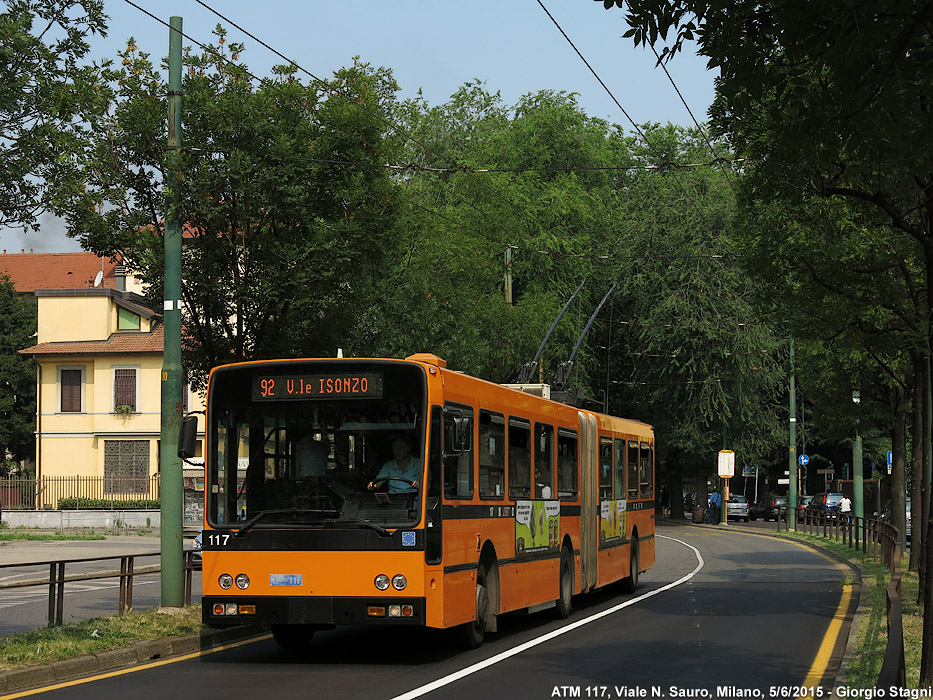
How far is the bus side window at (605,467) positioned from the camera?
21.7m

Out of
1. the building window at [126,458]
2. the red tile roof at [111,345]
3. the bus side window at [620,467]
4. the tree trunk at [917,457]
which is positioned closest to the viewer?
the bus side window at [620,467]

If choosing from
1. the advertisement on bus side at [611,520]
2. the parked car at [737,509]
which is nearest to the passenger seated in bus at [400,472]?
the advertisement on bus side at [611,520]

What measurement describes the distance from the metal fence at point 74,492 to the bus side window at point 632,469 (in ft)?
111

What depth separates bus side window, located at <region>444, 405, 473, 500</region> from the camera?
13.6 m

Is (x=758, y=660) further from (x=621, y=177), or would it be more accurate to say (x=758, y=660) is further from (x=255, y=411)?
(x=621, y=177)

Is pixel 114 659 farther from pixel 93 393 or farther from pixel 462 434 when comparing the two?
pixel 93 393

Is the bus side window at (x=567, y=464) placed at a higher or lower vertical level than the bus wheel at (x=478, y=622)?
higher

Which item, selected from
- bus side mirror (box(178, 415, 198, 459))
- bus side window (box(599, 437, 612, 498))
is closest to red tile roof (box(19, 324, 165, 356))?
bus side window (box(599, 437, 612, 498))

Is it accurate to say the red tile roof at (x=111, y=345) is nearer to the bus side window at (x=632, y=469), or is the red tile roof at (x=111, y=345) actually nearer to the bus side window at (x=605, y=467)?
the bus side window at (x=632, y=469)

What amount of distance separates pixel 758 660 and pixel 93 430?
2052 inches

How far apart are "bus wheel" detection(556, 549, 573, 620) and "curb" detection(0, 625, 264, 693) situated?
440 centimetres

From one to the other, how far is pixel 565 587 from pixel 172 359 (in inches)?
249

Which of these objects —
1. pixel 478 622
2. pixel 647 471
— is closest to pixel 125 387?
pixel 647 471

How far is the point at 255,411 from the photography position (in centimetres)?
1416
